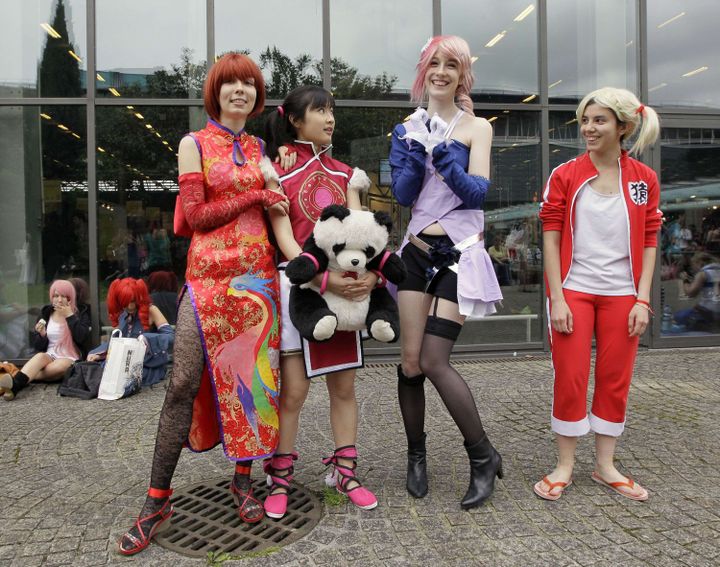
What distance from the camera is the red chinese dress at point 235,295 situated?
8.63ft

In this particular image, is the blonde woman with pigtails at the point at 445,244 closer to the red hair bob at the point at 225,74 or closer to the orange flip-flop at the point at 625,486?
the orange flip-flop at the point at 625,486

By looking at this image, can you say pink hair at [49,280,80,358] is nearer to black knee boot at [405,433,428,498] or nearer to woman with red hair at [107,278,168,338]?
woman with red hair at [107,278,168,338]

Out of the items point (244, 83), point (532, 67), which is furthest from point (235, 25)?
point (244, 83)

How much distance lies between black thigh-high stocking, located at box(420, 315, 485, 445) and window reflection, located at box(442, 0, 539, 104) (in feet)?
16.6

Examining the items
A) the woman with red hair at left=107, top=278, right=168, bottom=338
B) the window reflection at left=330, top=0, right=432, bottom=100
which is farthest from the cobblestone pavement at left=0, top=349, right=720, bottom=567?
the window reflection at left=330, top=0, right=432, bottom=100

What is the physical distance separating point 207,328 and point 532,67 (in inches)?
240

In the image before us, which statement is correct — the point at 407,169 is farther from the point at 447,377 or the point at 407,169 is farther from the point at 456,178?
the point at 447,377

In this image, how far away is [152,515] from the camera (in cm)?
263

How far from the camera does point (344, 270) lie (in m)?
2.65

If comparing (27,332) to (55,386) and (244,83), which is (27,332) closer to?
(55,386)

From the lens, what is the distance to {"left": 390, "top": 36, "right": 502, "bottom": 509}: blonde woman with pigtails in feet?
9.41

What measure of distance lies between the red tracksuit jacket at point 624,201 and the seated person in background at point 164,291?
4.72 metres

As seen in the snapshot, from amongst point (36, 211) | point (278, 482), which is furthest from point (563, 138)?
point (36, 211)

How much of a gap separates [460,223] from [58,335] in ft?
15.8
